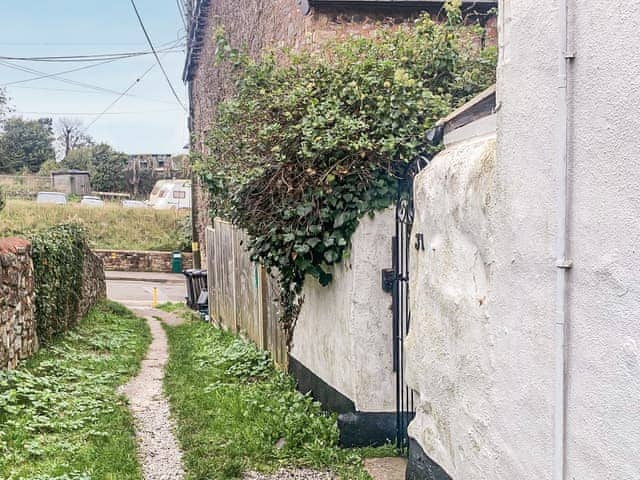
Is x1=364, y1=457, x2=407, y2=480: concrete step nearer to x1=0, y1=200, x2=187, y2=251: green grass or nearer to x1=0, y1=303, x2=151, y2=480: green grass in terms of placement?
x1=0, y1=303, x2=151, y2=480: green grass

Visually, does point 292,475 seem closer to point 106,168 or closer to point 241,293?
point 241,293

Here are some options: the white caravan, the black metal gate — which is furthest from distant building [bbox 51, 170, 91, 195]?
the black metal gate

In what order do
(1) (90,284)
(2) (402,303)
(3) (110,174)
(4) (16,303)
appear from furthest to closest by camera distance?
(3) (110,174) → (1) (90,284) → (4) (16,303) → (2) (402,303)

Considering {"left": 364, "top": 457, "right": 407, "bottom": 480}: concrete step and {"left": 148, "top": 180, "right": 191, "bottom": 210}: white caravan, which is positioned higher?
{"left": 148, "top": 180, "right": 191, "bottom": 210}: white caravan

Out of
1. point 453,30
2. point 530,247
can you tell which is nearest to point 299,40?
point 453,30

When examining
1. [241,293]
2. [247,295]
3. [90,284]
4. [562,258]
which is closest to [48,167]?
[90,284]

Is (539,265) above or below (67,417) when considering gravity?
above

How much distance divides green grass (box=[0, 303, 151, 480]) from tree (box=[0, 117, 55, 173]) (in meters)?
47.6

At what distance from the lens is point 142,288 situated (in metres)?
26.2

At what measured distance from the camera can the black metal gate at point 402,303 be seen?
16.1 feet

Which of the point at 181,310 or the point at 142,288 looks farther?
the point at 142,288

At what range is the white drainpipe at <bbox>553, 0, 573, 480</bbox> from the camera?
2.28m

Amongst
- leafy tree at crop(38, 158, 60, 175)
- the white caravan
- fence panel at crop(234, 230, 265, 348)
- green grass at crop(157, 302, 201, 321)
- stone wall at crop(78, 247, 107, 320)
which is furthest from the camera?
leafy tree at crop(38, 158, 60, 175)

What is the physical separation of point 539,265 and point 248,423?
3984 mm
